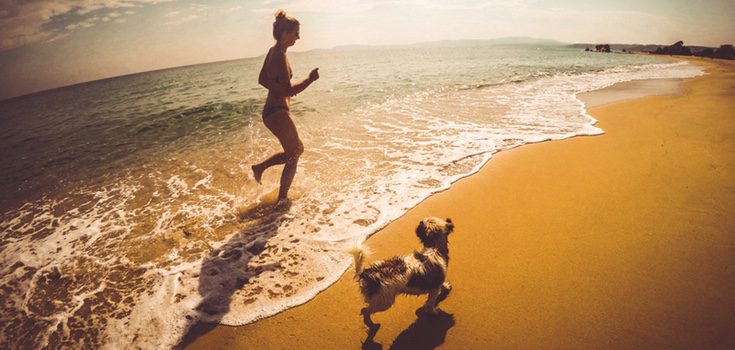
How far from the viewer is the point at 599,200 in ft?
12.5

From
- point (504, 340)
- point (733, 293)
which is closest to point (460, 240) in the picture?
point (504, 340)

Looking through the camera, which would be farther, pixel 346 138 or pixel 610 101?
pixel 610 101

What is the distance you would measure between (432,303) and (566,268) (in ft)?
4.89

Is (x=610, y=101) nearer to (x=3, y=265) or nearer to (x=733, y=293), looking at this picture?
(x=733, y=293)

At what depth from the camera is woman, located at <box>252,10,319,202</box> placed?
12.6ft

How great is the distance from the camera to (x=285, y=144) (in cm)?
441

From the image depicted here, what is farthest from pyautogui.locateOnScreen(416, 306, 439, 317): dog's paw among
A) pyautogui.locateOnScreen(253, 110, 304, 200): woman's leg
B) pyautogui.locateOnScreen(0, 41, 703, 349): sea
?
pyautogui.locateOnScreen(253, 110, 304, 200): woman's leg

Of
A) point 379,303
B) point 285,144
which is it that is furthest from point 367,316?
point 285,144

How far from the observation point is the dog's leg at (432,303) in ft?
7.72

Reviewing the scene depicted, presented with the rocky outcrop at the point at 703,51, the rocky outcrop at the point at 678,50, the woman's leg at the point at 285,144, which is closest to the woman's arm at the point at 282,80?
the woman's leg at the point at 285,144

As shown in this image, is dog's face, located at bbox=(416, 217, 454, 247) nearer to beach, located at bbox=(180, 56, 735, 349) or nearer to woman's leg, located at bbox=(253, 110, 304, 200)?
beach, located at bbox=(180, 56, 735, 349)

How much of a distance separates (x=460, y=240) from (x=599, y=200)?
2.14 metres

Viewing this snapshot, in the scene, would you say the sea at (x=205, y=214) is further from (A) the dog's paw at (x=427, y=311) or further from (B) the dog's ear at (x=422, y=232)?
Result: (B) the dog's ear at (x=422, y=232)

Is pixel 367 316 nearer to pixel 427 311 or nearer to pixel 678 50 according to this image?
pixel 427 311
